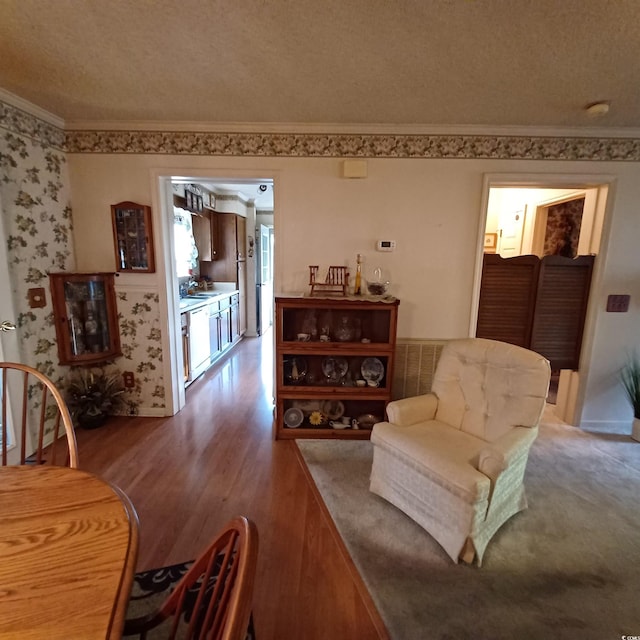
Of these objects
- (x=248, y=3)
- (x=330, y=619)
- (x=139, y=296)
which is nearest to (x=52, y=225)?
(x=139, y=296)

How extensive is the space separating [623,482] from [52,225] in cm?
446

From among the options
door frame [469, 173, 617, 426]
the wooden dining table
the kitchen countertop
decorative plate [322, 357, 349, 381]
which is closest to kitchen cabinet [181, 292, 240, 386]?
the kitchen countertop

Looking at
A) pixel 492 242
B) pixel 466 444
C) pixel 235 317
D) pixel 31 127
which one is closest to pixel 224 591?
A: pixel 466 444

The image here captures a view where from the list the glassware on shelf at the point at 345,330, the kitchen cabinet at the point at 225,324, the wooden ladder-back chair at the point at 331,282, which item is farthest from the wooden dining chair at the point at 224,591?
the kitchen cabinet at the point at 225,324

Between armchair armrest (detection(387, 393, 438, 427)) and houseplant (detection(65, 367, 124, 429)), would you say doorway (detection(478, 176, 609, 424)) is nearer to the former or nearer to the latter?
armchair armrest (detection(387, 393, 438, 427))

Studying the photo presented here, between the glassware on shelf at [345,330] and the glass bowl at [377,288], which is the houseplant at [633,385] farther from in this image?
→ the glassware on shelf at [345,330]

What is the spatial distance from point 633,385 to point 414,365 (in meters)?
1.83

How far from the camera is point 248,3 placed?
1396 mm

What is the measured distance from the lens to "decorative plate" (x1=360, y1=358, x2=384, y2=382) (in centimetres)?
273

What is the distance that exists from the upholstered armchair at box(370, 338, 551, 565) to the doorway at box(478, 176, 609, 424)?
98 centimetres

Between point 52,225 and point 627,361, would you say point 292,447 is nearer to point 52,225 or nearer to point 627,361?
point 52,225

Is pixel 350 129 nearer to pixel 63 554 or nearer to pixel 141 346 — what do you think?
pixel 141 346

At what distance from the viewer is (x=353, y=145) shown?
268cm

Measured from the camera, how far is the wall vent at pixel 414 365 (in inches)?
114
